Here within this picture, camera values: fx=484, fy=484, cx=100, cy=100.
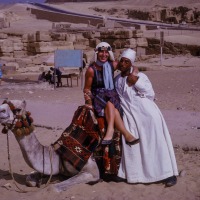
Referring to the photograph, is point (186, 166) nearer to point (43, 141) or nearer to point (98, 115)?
point (98, 115)

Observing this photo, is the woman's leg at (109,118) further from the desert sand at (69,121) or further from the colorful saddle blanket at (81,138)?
the desert sand at (69,121)

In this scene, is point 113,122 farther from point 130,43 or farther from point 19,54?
point 130,43

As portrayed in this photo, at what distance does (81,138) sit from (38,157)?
22.5 inches

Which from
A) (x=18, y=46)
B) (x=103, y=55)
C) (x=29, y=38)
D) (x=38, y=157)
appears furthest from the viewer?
(x=29, y=38)

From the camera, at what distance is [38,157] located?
5465mm

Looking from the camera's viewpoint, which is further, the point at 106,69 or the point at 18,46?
the point at 18,46

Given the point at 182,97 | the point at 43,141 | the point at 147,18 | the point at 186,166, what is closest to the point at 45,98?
the point at 182,97

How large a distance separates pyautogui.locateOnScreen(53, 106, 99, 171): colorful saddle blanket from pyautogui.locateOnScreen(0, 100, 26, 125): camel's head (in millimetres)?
689

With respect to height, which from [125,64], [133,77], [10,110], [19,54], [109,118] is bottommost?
[19,54]

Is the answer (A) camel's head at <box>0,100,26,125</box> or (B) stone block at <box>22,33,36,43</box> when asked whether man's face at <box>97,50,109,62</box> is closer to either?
(A) camel's head at <box>0,100,26,125</box>

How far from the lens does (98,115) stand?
5.68 metres

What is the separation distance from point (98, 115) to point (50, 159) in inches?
29.7

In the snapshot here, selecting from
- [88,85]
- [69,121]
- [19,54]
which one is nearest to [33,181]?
[88,85]

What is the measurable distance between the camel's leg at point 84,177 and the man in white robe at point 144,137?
0.37m
